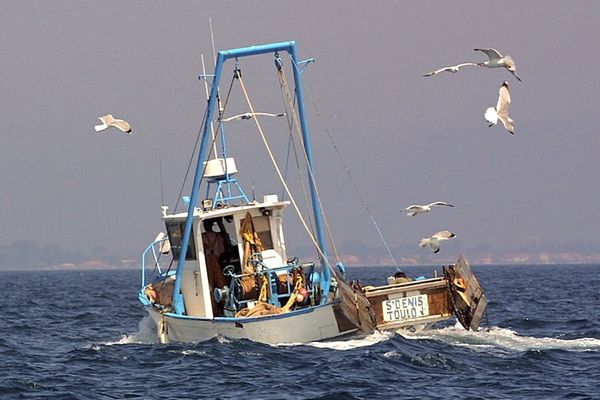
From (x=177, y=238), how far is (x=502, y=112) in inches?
348

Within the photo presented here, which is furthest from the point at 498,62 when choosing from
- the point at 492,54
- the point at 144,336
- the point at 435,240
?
the point at 144,336

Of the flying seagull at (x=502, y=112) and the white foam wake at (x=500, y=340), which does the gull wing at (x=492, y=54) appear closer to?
the flying seagull at (x=502, y=112)

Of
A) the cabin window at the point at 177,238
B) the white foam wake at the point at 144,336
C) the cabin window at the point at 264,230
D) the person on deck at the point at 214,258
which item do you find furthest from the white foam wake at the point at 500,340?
the white foam wake at the point at 144,336

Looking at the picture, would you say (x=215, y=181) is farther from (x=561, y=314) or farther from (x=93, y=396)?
(x=561, y=314)

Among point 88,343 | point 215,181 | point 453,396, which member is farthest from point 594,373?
point 88,343

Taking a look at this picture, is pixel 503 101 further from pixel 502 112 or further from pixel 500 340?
pixel 500 340

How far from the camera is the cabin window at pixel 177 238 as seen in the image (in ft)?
97.6

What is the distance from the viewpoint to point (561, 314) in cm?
4191

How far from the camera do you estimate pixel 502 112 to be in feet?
86.7

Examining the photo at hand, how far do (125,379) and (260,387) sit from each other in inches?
114

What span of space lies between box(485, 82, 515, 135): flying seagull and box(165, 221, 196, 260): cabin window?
800cm

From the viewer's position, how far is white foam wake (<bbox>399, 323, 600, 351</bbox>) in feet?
90.3

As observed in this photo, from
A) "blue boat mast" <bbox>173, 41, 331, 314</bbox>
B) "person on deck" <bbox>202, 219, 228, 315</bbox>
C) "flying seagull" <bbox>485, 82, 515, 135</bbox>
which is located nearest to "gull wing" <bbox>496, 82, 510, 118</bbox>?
"flying seagull" <bbox>485, 82, 515, 135</bbox>

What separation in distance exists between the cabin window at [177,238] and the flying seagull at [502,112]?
315 inches
